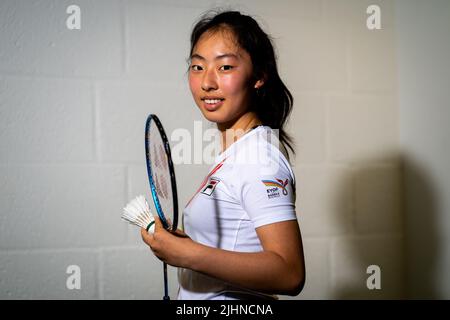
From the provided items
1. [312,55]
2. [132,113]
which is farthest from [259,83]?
[312,55]

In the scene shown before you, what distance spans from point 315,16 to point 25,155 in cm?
123

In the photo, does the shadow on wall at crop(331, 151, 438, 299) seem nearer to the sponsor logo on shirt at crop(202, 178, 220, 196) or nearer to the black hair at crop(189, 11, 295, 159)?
the black hair at crop(189, 11, 295, 159)

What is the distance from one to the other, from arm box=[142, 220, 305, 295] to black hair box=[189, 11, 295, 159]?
25cm

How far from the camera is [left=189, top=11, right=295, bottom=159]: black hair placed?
869 mm

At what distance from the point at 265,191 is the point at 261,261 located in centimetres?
12

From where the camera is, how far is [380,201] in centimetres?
163

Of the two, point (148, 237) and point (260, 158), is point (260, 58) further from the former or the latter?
point (148, 237)

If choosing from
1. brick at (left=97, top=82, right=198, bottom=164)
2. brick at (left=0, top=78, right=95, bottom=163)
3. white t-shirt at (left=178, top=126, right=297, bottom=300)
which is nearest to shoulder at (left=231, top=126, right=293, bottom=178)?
white t-shirt at (left=178, top=126, right=297, bottom=300)

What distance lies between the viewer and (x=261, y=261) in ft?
2.15

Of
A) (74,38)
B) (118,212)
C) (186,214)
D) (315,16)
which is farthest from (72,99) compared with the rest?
(315,16)

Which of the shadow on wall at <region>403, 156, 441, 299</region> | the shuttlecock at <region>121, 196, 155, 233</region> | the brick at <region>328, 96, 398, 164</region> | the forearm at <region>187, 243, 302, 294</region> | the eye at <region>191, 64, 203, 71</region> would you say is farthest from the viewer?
the brick at <region>328, 96, 398, 164</region>

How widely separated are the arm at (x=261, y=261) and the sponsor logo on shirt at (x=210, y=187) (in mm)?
116

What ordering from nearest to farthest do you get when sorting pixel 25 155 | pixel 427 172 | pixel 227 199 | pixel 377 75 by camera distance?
1. pixel 227 199
2. pixel 25 155
3. pixel 427 172
4. pixel 377 75
